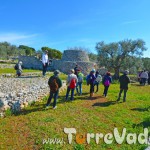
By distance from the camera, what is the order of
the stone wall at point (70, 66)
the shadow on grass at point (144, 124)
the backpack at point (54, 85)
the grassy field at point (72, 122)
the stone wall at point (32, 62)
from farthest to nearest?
the stone wall at point (32, 62), the stone wall at point (70, 66), the backpack at point (54, 85), the shadow on grass at point (144, 124), the grassy field at point (72, 122)

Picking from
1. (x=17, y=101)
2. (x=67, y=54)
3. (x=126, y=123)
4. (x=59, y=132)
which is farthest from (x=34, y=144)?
(x=67, y=54)

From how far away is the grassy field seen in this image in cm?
964

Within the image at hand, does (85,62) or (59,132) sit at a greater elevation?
(85,62)

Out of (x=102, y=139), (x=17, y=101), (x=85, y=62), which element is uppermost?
(x=85, y=62)

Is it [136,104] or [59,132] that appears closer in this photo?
[59,132]

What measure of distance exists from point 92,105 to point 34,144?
21.0 ft

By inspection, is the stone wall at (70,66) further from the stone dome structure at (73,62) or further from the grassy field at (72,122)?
the grassy field at (72,122)

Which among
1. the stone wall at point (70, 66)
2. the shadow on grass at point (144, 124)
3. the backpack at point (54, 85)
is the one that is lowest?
the shadow on grass at point (144, 124)

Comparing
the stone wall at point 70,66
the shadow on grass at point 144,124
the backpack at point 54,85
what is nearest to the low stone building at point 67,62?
the stone wall at point 70,66

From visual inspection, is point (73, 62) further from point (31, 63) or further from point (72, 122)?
point (72, 122)

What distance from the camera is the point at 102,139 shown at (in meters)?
10.4

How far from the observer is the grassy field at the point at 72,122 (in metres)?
9.64

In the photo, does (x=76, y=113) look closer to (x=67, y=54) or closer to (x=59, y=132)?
(x=59, y=132)

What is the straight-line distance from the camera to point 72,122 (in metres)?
11.8
